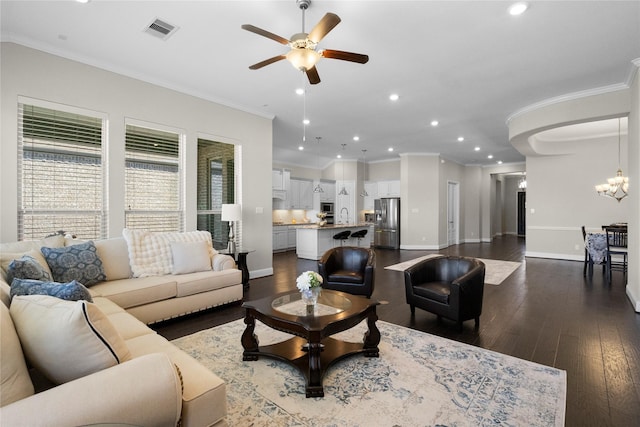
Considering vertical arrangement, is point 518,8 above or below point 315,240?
above

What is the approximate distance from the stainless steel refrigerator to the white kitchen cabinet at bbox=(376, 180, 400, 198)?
1.90ft

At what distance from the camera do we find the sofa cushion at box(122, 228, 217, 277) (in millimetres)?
3586

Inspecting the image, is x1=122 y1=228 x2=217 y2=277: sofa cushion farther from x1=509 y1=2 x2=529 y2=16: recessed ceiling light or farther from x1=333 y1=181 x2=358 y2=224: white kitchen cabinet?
x1=333 y1=181 x2=358 y2=224: white kitchen cabinet

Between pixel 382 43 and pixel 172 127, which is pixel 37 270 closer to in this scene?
pixel 172 127

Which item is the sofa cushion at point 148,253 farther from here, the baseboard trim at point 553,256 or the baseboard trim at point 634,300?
the baseboard trim at point 553,256

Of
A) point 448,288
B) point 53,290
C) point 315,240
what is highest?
point 53,290

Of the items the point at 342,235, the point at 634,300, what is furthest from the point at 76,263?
the point at 634,300

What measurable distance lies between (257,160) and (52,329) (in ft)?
15.1

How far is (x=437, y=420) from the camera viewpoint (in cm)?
185

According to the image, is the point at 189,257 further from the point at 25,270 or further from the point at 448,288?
the point at 448,288

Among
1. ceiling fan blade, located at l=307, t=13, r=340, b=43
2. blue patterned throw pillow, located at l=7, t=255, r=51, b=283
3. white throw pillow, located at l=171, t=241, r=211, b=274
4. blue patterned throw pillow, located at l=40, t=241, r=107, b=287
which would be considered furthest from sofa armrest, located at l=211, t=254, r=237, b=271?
ceiling fan blade, located at l=307, t=13, r=340, b=43

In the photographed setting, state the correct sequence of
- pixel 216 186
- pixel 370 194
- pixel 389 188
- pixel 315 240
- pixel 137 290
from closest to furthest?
pixel 137 290
pixel 216 186
pixel 315 240
pixel 389 188
pixel 370 194

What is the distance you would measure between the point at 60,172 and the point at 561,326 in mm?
5989

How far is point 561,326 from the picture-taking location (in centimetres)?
336
